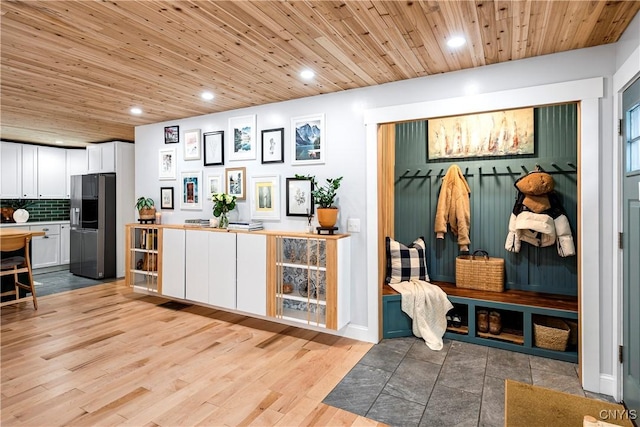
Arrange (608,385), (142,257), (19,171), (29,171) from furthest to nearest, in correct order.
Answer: (29,171)
(19,171)
(142,257)
(608,385)

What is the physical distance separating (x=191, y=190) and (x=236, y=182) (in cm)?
78

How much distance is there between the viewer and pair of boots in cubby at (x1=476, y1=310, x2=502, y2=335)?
3.28 meters

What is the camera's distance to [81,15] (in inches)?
79.4

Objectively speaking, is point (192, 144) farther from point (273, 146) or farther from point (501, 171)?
point (501, 171)

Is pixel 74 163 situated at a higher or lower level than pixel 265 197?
higher

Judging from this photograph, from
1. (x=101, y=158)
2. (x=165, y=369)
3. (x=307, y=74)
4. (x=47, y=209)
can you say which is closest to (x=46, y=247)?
(x=47, y=209)

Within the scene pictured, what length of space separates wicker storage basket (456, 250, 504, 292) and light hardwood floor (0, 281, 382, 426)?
4.17 ft

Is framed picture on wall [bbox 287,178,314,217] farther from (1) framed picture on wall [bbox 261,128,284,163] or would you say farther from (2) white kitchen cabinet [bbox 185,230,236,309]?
(2) white kitchen cabinet [bbox 185,230,236,309]

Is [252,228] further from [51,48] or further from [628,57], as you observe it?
[628,57]

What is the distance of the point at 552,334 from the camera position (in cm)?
299

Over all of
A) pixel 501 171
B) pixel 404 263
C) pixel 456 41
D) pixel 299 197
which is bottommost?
pixel 404 263

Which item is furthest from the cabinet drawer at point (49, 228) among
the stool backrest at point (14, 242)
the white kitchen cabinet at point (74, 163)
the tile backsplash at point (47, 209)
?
the stool backrest at point (14, 242)

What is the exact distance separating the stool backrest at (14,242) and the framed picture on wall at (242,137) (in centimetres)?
269

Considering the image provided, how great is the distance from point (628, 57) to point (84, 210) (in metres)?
7.22
